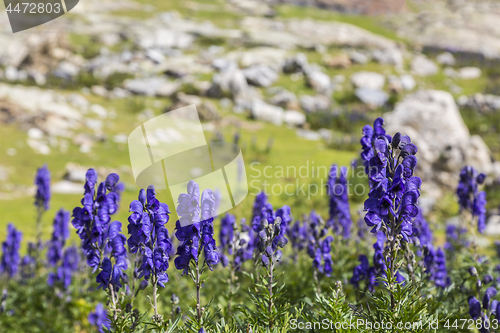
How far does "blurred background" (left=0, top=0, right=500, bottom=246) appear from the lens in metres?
11.3

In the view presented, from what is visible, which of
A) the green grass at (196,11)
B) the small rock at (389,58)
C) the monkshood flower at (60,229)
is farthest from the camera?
the green grass at (196,11)

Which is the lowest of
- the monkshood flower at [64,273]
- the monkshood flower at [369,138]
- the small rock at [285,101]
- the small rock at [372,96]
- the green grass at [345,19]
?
the green grass at [345,19]

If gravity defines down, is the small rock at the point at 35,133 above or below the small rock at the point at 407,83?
above

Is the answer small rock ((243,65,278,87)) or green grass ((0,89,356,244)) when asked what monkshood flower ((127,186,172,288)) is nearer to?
green grass ((0,89,356,244))

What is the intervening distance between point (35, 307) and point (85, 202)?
3.79 metres

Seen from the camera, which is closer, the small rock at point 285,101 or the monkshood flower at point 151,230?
the monkshood flower at point 151,230

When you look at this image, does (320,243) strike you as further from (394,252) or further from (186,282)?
(186,282)

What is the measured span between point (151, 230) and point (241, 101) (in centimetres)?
1884

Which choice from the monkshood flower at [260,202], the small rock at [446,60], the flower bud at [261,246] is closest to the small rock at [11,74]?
the monkshood flower at [260,202]

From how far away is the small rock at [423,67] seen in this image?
3109cm

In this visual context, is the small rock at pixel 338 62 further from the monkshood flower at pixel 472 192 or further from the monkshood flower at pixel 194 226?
the monkshood flower at pixel 194 226

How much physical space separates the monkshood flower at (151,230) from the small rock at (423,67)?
3247 centimetres

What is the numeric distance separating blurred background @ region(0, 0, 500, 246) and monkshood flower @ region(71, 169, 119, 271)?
5.70 meters

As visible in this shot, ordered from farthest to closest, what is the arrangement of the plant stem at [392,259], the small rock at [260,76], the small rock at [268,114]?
the small rock at [260,76], the small rock at [268,114], the plant stem at [392,259]
